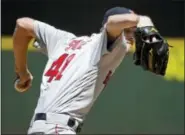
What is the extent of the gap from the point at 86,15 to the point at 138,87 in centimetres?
140

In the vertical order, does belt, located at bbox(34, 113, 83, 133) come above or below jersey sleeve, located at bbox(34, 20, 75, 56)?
below

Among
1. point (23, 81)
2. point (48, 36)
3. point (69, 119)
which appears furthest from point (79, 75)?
point (23, 81)

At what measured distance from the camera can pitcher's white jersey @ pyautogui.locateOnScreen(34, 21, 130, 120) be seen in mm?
2854

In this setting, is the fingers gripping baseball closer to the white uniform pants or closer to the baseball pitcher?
the baseball pitcher

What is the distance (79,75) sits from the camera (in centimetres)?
287

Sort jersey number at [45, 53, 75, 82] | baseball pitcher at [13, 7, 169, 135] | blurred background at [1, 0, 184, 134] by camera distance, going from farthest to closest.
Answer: blurred background at [1, 0, 184, 134], jersey number at [45, 53, 75, 82], baseball pitcher at [13, 7, 169, 135]

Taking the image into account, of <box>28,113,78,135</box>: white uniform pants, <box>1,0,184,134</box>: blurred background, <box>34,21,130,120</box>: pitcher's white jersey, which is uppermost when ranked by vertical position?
<box>34,21,130,120</box>: pitcher's white jersey

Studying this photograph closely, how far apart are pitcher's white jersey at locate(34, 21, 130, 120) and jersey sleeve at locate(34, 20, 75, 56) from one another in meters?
0.14

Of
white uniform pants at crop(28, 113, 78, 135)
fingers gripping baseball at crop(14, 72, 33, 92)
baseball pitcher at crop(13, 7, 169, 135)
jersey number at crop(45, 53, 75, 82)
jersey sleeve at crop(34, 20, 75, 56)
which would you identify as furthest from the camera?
fingers gripping baseball at crop(14, 72, 33, 92)

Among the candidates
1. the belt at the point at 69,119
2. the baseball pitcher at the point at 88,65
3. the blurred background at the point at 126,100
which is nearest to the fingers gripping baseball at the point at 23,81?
the baseball pitcher at the point at 88,65

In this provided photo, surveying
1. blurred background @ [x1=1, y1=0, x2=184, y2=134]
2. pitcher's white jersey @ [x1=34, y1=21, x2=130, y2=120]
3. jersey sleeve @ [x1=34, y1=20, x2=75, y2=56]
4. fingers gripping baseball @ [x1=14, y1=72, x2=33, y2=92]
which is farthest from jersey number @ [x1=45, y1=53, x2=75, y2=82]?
blurred background @ [x1=1, y1=0, x2=184, y2=134]

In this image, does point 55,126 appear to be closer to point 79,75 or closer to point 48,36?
point 79,75

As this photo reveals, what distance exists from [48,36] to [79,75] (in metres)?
0.42

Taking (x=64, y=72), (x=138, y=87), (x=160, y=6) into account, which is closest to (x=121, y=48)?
(x=64, y=72)
